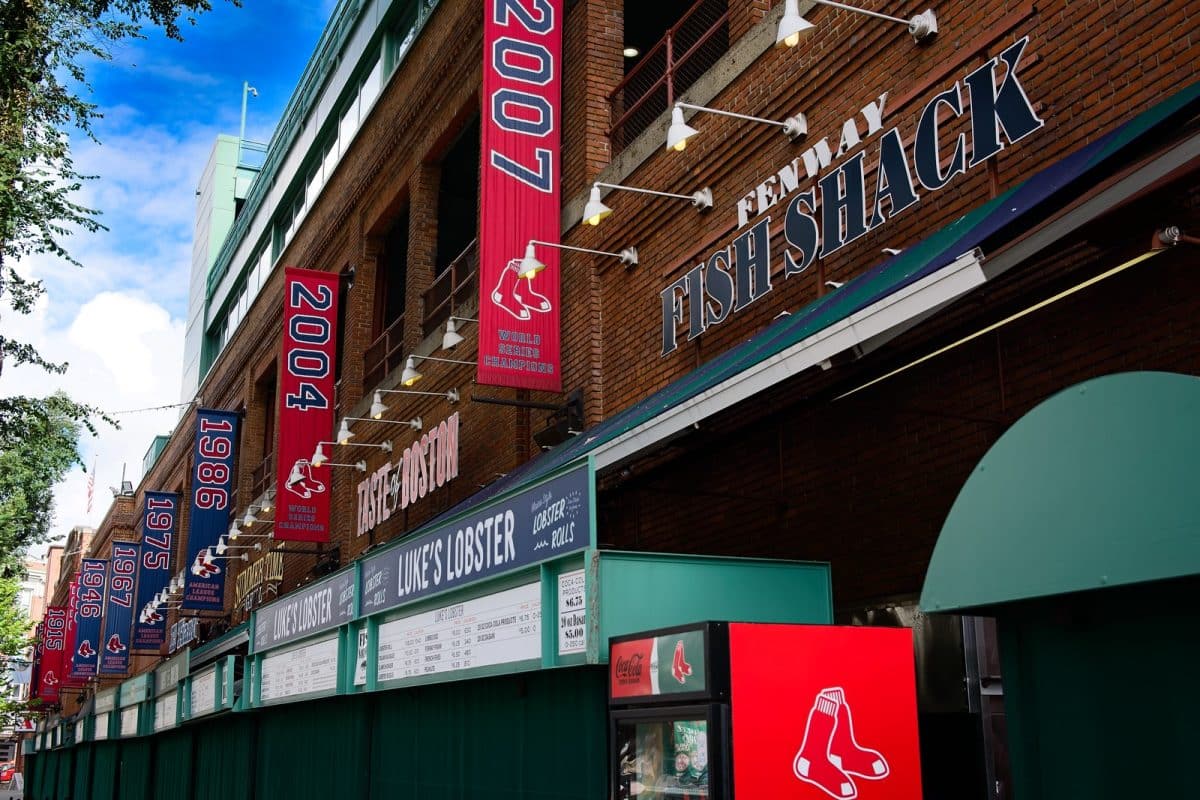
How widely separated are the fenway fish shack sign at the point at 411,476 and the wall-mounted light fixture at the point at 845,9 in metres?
9.24

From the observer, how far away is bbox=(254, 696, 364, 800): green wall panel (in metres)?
14.7

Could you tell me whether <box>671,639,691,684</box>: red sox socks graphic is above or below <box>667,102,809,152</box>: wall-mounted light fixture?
below

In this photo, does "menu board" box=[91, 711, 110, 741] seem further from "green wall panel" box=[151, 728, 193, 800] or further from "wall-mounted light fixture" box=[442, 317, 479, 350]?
"wall-mounted light fixture" box=[442, 317, 479, 350]

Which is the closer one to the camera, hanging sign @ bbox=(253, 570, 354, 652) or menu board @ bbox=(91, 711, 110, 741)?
hanging sign @ bbox=(253, 570, 354, 652)

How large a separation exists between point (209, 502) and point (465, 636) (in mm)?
23721

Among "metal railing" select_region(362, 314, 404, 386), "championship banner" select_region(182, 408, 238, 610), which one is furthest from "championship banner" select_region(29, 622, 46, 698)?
"metal railing" select_region(362, 314, 404, 386)

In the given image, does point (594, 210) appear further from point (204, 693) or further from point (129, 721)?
point (129, 721)

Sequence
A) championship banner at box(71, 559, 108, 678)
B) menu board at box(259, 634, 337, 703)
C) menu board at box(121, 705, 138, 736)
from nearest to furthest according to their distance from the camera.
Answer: menu board at box(259, 634, 337, 703) < menu board at box(121, 705, 138, 736) < championship banner at box(71, 559, 108, 678)

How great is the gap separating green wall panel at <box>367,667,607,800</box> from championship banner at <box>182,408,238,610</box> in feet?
61.6

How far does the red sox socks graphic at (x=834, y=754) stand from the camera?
22.5 feet

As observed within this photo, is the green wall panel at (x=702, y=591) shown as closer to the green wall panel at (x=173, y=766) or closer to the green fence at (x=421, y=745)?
the green fence at (x=421, y=745)

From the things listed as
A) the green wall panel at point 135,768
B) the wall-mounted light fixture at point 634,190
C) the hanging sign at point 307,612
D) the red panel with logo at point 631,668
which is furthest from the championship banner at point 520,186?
the green wall panel at point 135,768

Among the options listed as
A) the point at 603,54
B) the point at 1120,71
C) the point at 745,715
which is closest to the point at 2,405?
the point at 603,54

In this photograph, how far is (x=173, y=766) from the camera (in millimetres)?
26844
